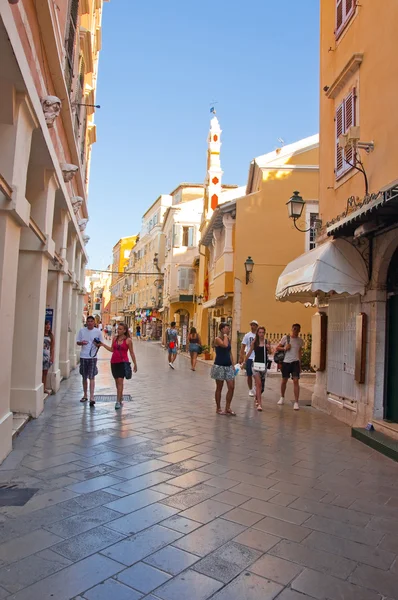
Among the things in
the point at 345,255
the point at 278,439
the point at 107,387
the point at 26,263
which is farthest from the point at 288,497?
the point at 107,387

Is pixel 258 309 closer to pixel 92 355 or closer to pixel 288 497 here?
pixel 92 355

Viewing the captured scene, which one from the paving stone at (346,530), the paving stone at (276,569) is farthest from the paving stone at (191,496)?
the paving stone at (276,569)

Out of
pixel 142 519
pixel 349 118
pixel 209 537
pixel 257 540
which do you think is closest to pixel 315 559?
pixel 257 540

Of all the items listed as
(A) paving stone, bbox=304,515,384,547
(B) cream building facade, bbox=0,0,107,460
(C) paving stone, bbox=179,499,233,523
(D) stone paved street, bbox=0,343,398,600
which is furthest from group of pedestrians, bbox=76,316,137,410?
(A) paving stone, bbox=304,515,384,547

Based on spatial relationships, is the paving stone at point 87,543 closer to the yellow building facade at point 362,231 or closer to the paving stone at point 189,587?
the paving stone at point 189,587

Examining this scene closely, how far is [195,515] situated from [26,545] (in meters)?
1.44

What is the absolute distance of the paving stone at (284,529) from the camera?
3.97 meters

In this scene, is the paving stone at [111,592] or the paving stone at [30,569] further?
the paving stone at [30,569]

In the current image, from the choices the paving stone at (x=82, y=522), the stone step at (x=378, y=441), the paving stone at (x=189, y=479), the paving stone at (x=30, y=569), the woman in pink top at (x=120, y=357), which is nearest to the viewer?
the paving stone at (x=30, y=569)

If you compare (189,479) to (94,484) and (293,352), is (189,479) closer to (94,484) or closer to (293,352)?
(94,484)

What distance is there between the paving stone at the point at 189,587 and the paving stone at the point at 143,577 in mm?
64

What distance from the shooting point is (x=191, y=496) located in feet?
15.8

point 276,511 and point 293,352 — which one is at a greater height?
point 293,352

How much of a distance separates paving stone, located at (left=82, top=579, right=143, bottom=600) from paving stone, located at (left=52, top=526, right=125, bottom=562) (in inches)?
16.3
